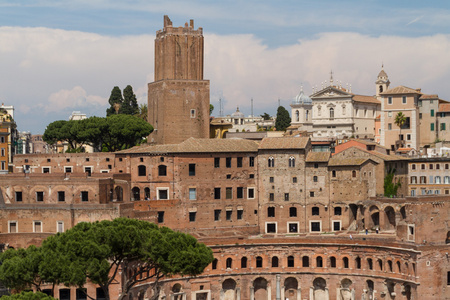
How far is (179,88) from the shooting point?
78.0 meters

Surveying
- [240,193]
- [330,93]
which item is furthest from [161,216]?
[330,93]

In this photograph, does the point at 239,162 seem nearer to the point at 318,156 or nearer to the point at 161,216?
the point at 318,156

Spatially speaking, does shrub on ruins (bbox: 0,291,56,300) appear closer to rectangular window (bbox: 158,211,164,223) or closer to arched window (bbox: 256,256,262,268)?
rectangular window (bbox: 158,211,164,223)

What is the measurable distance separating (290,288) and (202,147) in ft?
45.6

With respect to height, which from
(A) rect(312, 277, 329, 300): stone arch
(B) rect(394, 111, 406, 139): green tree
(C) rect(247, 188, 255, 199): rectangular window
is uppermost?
(B) rect(394, 111, 406, 139): green tree

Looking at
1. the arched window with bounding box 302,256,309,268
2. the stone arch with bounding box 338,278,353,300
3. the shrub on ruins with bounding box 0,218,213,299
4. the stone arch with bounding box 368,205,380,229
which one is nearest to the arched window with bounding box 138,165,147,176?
the arched window with bounding box 302,256,309,268

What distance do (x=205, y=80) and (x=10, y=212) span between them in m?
25.7

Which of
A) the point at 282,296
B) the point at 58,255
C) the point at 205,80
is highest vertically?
the point at 205,80

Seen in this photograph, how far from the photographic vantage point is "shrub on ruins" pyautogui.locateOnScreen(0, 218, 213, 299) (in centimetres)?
4559

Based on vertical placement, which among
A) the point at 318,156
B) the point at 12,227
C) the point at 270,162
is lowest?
the point at 12,227

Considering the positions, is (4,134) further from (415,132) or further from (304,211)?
(415,132)

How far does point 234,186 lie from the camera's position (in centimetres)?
7125

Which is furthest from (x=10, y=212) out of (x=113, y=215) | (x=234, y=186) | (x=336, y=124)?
(x=336, y=124)

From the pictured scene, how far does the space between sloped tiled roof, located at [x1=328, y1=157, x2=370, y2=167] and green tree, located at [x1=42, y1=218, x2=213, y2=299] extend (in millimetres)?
21552
